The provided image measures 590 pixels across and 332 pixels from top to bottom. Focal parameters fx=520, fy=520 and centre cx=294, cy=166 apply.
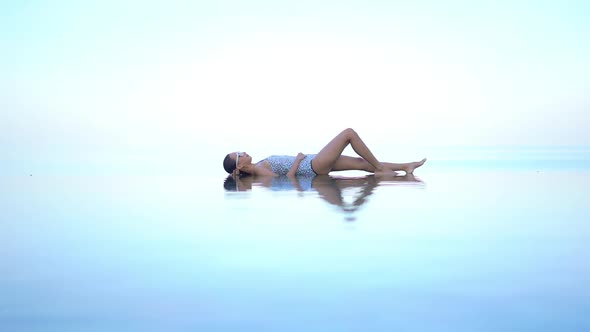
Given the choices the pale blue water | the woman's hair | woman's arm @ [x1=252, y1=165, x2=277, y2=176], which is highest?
the woman's hair

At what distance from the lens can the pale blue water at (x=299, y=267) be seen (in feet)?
4.62

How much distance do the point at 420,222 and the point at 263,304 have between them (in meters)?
1.64

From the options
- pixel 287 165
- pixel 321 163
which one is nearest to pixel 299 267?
pixel 321 163

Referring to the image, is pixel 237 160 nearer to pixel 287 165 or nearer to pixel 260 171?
pixel 260 171

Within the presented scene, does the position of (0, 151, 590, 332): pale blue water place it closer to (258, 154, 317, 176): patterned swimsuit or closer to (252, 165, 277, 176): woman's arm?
(258, 154, 317, 176): patterned swimsuit

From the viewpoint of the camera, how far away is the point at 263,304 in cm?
150

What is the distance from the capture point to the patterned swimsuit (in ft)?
23.7

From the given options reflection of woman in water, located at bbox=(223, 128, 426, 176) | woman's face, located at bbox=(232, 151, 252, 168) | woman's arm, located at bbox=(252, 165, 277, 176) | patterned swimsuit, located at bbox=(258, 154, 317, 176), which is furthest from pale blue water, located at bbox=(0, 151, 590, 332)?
woman's arm, located at bbox=(252, 165, 277, 176)

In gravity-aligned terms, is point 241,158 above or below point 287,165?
above

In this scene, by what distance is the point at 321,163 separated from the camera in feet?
23.2

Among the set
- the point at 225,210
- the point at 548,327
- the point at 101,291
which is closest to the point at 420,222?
the point at 225,210

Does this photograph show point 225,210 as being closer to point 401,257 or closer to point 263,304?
point 401,257

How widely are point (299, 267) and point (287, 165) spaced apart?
5.46m

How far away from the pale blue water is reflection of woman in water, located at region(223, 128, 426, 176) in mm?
3073
